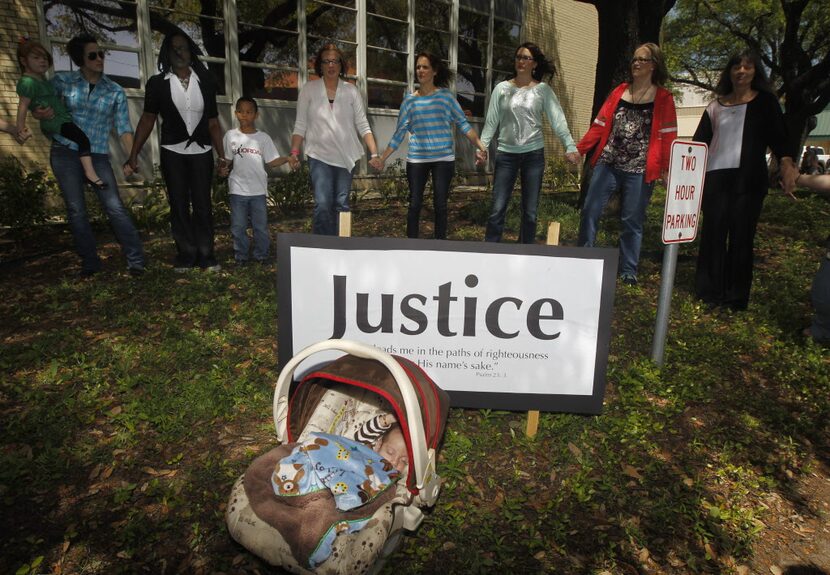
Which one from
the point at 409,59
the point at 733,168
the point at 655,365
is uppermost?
the point at 409,59

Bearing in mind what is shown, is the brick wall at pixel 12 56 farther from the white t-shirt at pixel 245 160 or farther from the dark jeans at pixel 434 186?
the dark jeans at pixel 434 186

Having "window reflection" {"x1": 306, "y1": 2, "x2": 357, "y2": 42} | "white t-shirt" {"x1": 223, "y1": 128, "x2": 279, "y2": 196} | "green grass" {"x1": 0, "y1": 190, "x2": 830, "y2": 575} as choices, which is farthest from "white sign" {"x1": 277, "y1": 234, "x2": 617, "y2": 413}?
"window reflection" {"x1": 306, "y1": 2, "x2": 357, "y2": 42}

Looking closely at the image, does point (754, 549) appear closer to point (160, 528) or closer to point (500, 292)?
point (500, 292)

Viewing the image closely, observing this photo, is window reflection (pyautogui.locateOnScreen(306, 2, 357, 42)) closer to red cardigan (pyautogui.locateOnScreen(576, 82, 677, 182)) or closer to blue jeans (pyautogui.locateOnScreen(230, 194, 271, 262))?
blue jeans (pyautogui.locateOnScreen(230, 194, 271, 262))

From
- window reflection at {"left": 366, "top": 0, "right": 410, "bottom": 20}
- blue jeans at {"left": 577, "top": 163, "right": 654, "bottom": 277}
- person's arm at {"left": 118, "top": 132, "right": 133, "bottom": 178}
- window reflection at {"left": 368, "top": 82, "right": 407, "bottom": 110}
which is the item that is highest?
window reflection at {"left": 366, "top": 0, "right": 410, "bottom": 20}

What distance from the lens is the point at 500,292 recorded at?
10.7 ft

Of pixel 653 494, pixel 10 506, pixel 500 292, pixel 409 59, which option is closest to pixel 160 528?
pixel 10 506

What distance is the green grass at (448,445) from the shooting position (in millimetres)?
2621

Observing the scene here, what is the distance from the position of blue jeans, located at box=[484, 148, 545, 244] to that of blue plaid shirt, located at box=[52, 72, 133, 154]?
392cm

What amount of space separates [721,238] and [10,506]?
587cm

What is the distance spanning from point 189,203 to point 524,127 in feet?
12.2

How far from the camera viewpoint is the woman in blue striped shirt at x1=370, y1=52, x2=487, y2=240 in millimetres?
6031

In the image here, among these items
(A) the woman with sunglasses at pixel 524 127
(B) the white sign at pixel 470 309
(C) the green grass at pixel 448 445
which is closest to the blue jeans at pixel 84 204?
(C) the green grass at pixel 448 445

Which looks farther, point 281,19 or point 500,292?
point 281,19
